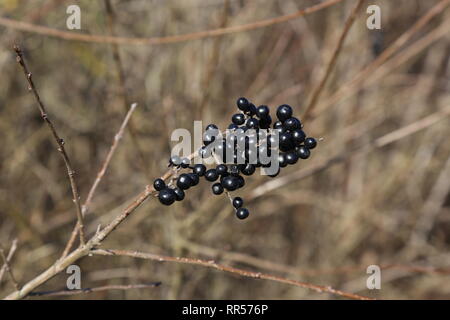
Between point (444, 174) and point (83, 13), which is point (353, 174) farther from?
point (83, 13)

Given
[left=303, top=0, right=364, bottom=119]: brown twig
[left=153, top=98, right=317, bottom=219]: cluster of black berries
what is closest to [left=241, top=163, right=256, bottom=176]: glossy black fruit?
[left=153, top=98, right=317, bottom=219]: cluster of black berries

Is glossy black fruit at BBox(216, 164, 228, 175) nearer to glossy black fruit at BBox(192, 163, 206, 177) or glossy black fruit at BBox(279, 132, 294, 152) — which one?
glossy black fruit at BBox(192, 163, 206, 177)

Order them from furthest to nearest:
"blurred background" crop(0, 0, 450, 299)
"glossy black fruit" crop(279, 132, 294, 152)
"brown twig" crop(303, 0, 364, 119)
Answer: "blurred background" crop(0, 0, 450, 299)
"brown twig" crop(303, 0, 364, 119)
"glossy black fruit" crop(279, 132, 294, 152)

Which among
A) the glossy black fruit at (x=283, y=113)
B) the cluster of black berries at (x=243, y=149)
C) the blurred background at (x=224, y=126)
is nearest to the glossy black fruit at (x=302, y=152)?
the cluster of black berries at (x=243, y=149)

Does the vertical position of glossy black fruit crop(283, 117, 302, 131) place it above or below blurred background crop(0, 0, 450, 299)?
below

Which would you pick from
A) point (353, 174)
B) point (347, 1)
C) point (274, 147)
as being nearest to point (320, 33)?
point (347, 1)

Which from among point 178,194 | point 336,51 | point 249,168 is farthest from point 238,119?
point 336,51
